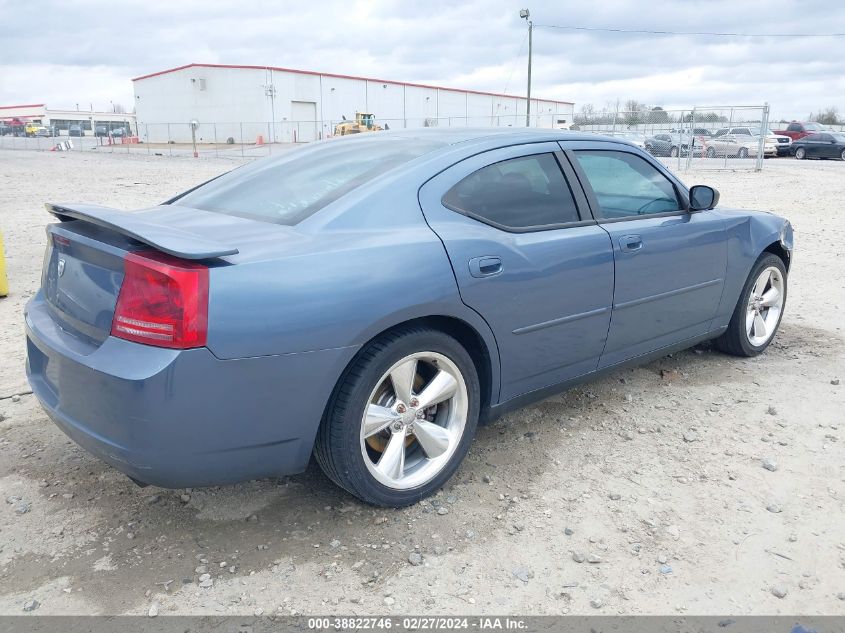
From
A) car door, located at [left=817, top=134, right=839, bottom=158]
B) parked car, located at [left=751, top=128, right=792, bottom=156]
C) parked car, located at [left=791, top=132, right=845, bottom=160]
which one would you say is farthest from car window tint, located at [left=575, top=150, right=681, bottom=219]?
parked car, located at [left=751, top=128, right=792, bottom=156]

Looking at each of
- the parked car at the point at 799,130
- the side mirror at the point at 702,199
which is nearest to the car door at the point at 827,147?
the parked car at the point at 799,130

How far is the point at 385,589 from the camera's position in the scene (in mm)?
2510

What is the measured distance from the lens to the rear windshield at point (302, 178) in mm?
3037

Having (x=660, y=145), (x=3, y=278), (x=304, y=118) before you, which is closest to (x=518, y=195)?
(x=3, y=278)

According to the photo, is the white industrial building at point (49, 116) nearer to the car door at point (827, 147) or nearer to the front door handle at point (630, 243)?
the car door at point (827, 147)

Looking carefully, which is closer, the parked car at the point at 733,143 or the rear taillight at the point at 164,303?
the rear taillight at the point at 164,303

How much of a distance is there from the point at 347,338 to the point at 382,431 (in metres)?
0.58

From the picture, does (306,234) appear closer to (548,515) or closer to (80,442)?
(80,442)

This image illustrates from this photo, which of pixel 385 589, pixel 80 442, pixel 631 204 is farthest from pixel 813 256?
pixel 80 442

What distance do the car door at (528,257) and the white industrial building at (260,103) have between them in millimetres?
45241

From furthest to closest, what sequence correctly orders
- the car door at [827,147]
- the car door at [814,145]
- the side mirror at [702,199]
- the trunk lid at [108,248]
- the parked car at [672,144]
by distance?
the car door at [814,145] < the car door at [827,147] < the parked car at [672,144] < the side mirror at [702,199] < the trunk lid at [108,248]

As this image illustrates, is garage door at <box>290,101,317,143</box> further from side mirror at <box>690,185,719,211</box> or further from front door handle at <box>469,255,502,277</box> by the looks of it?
front door handle at <box>469,255,502,277</box>

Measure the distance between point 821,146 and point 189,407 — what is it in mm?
34168

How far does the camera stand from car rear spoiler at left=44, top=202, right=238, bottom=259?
2.30 metres
